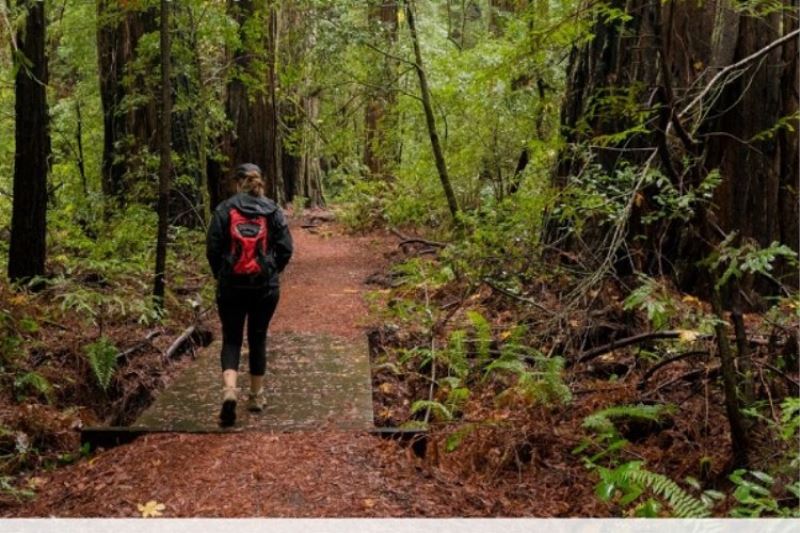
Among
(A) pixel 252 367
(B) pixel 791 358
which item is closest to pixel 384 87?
(A) pixel 252 367

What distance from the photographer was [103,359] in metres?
7.69

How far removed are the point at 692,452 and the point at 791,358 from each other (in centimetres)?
98

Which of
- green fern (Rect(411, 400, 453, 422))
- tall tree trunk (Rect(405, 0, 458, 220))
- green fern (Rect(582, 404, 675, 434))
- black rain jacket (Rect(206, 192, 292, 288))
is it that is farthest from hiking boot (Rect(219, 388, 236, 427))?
tall tree trunk (Rect(405, 0, 458, 220))

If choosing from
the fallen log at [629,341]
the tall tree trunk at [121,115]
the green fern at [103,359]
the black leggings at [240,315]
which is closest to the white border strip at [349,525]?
the black leggings at [240,315]

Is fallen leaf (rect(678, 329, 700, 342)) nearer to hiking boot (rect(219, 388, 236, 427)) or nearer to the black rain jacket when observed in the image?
the black rain jacket

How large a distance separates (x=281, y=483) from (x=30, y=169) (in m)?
6.65

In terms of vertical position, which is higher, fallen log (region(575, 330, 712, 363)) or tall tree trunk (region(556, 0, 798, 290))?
tall tree trunk (region(556, 0, 798, 290))

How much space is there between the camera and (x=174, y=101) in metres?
13.2

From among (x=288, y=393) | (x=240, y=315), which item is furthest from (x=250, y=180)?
(x=288, y=393)

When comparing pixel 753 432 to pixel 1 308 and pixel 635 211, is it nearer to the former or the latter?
pixel 635 211

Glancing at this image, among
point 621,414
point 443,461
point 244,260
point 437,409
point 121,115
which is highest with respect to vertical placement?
point 121,115

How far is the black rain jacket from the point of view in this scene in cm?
598

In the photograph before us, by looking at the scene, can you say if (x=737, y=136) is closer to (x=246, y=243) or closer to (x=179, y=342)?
(x=246, y=243)

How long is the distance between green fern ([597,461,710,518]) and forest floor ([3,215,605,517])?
0.23 m
